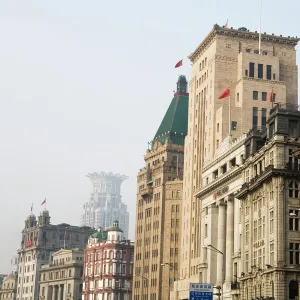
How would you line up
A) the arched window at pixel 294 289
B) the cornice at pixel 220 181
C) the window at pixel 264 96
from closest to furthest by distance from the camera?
the arched window at pixel 294 289 → the cornice at pixel 220 181 → the window at pixel 264 96

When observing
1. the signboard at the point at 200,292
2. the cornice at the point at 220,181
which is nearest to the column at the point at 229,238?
the cornice at the point at 220,181

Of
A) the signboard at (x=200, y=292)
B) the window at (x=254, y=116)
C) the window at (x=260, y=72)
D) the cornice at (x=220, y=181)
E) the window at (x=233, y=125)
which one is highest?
the window at (x=260, y=72)

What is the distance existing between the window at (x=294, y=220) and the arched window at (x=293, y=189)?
95.2 inches

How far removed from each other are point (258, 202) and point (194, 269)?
5631 cm

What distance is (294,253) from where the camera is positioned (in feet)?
341

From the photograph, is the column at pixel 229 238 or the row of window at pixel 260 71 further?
A: the row of window at pixel 260 71

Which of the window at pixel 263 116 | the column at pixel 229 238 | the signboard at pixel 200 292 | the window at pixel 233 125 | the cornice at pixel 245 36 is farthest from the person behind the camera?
the cornice at pixel 245 36

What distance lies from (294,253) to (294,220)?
4.71 m

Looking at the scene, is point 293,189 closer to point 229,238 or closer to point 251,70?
point 229,238

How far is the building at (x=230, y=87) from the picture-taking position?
154750mm

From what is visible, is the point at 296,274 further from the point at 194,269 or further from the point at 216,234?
the point at 194,269

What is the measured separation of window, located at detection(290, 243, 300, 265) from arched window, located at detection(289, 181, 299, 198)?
7.09 m

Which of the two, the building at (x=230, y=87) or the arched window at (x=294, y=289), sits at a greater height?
the building at (x=230, y=87)

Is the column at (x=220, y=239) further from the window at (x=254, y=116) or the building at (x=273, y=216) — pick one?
the window at (x=254, y=116)
